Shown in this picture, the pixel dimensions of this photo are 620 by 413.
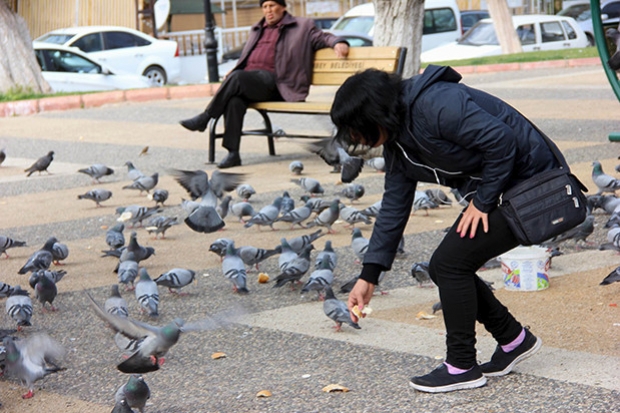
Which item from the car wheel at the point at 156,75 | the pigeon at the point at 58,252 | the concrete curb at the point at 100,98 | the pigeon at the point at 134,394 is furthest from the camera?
the car wheel at the point at 156,75

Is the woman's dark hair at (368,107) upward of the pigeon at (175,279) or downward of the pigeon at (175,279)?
upward

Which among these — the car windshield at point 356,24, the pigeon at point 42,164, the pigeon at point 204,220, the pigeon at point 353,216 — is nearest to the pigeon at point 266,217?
the pigeon at point 204,220

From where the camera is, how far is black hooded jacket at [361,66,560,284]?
3.80m

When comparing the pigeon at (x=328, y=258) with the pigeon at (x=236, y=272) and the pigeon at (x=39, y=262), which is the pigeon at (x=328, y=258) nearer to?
the pigeon at (x=236, y=272)

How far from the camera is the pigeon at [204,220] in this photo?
7.62 meters

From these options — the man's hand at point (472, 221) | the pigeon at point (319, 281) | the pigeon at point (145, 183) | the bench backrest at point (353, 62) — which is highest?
the man's hand at point (472, 221)

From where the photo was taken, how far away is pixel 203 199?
8.12 m

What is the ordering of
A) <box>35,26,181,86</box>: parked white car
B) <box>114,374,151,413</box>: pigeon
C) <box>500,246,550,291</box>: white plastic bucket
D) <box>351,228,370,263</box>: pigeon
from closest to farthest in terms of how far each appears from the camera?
<box>114,374,151,413</box>: pigeon → <box>500,246,550,291</box>: white plastic bucket → <box>351,228,370,263</box>: pigeon → <box>35,26,181,86</box>: parked white car

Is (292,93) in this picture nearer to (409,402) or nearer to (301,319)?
(301,319)

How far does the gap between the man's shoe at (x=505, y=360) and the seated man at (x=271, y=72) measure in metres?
6.86

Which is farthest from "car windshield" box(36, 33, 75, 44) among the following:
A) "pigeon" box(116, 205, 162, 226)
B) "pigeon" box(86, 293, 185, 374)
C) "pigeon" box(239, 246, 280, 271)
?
"pigeon" box(86, 293, 185, 374)

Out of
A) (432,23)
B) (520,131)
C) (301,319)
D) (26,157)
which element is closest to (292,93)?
(26,157)

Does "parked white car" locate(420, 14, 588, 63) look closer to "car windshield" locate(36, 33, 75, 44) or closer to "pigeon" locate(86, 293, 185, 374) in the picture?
"car windshield" locate(36, 33, 75, 44)

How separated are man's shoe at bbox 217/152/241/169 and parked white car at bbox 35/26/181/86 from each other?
14.2 metres
